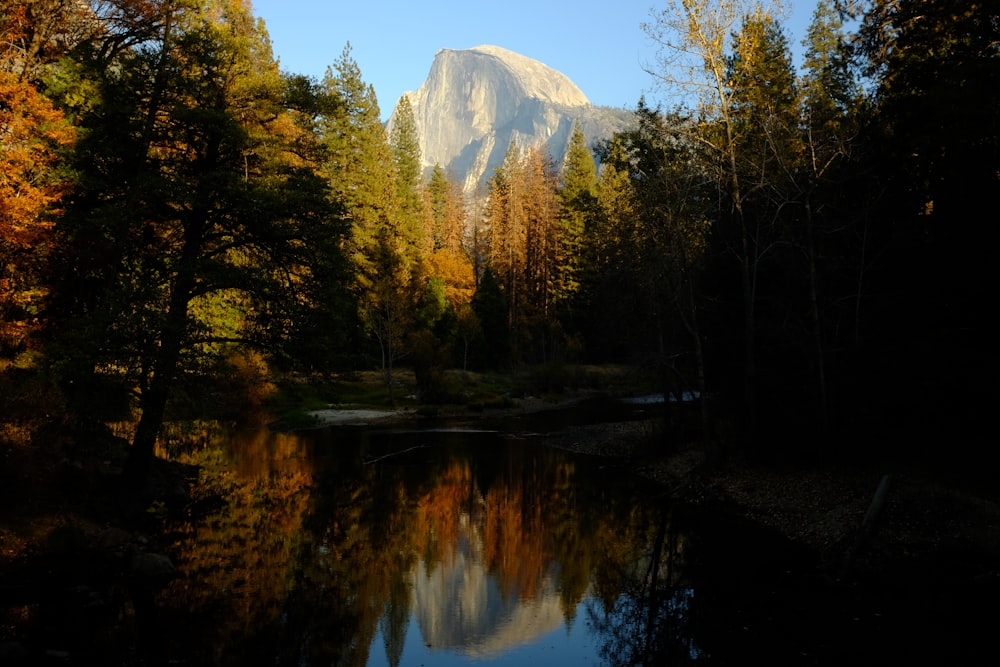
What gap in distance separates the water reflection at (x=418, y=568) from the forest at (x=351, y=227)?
162 inches

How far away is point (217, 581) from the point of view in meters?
13.5

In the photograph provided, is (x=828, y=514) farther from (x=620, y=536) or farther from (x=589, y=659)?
(x=589, y=659)

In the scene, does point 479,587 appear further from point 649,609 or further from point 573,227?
point 573,227

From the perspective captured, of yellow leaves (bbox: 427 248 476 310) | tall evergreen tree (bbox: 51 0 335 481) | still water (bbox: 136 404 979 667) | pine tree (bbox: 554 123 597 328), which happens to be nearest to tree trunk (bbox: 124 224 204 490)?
tall evergreen tree (bbox: 51 0 335 481)

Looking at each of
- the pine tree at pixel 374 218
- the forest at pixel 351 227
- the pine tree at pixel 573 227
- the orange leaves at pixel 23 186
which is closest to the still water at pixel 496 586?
the forest at pixel 351 227

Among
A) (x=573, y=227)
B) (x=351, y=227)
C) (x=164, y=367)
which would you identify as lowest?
(x=164, y=367)

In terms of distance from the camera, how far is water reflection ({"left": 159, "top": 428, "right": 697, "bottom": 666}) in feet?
36.7

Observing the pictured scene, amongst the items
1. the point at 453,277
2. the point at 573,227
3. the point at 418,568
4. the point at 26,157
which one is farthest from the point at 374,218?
the point at 418,568

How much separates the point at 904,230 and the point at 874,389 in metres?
4.39

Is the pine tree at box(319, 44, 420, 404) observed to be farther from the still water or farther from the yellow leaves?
the still water

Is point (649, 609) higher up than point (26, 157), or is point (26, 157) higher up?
point (26, 157)

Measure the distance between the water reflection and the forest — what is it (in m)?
4.11

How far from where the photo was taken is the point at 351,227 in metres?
20.7

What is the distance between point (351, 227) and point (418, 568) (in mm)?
10504
